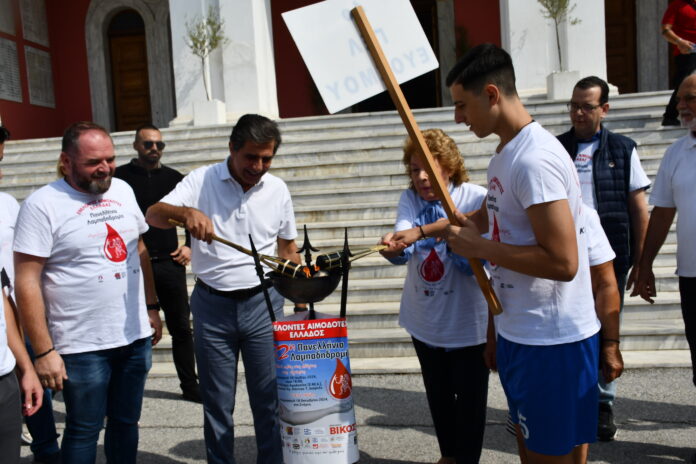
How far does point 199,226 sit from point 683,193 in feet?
8.05

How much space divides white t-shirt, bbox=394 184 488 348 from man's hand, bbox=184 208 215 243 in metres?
0.94

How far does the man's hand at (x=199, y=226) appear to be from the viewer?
108 inches

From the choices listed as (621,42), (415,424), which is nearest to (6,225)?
(415,424)

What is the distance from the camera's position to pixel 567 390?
2.12 meters

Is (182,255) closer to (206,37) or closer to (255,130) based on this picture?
(255,130)

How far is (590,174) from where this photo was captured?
12.2 ft

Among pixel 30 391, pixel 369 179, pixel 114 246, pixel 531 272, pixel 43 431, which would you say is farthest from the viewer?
pixel 369 179

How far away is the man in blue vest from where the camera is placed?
369 cm

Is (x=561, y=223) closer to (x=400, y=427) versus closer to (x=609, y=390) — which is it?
(x=609, y=390)

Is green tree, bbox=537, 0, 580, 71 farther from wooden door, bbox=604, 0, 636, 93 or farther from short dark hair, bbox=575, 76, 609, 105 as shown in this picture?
short dark hair, bbox=575, 76, 609, 105

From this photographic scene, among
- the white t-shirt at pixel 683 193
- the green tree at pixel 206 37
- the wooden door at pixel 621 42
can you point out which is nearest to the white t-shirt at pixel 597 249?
the white t-shirt at pixel 683 193

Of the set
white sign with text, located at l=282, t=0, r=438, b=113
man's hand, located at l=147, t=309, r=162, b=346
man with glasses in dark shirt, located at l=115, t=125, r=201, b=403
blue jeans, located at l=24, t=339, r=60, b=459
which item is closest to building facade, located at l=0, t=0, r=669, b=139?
man with glasses in dark shirt, located at l=115, t=125, r=201, b=403

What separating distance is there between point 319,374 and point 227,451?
0.86 metres

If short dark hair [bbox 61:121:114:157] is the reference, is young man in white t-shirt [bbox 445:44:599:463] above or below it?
below
